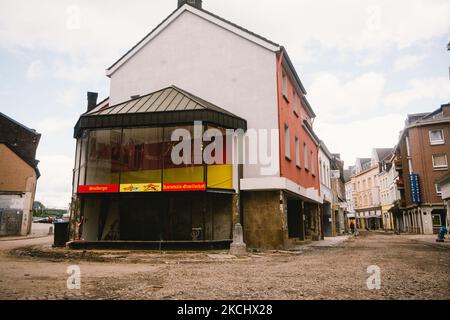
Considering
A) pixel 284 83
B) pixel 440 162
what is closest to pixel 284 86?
pixel 284 83

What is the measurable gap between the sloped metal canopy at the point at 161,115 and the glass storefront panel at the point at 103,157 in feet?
2.49

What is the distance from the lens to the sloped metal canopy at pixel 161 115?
44.4ft

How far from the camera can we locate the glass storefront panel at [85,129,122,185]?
48.4 ft

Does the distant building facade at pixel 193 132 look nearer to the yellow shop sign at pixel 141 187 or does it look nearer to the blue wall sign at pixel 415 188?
the yellow shop sign at pixel 141 187

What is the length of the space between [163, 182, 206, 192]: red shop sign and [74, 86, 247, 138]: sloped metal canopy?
2.42 metres

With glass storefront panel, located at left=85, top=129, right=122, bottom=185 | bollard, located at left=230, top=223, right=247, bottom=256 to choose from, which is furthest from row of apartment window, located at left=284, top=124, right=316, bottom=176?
glass storefront panel, located at left=85, top=129, right=122, bottom=185

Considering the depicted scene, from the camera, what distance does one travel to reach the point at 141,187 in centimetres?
1341

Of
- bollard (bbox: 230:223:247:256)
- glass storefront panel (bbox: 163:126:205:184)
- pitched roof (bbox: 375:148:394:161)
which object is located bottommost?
bollard (bbox: 230:223:247:256)

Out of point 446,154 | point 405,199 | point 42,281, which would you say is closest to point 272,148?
point 42,281

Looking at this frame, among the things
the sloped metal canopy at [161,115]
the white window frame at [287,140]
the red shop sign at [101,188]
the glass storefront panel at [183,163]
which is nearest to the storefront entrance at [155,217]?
the red shop sign at [101,188]

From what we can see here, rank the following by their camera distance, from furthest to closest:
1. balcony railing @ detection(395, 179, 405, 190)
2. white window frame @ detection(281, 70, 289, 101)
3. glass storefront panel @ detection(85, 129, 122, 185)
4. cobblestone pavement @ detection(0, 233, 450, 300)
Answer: balcony railing @ detection(395, 179, 405, 190) → white window frame @ detection(281, 70, 289, 101) → glass storefront panel @ detection(85, 129, 122, 185) → cobblestone pavement @ detection(0, 233, 450, 300)

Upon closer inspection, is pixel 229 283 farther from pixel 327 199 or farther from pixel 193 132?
pixel 327 199

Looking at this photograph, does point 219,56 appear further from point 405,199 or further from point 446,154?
point 405,199

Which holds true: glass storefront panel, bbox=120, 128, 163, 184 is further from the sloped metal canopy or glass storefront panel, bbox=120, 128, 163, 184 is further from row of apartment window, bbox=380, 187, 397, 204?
row of apartment window, bbox=380, 187, 397, 204
